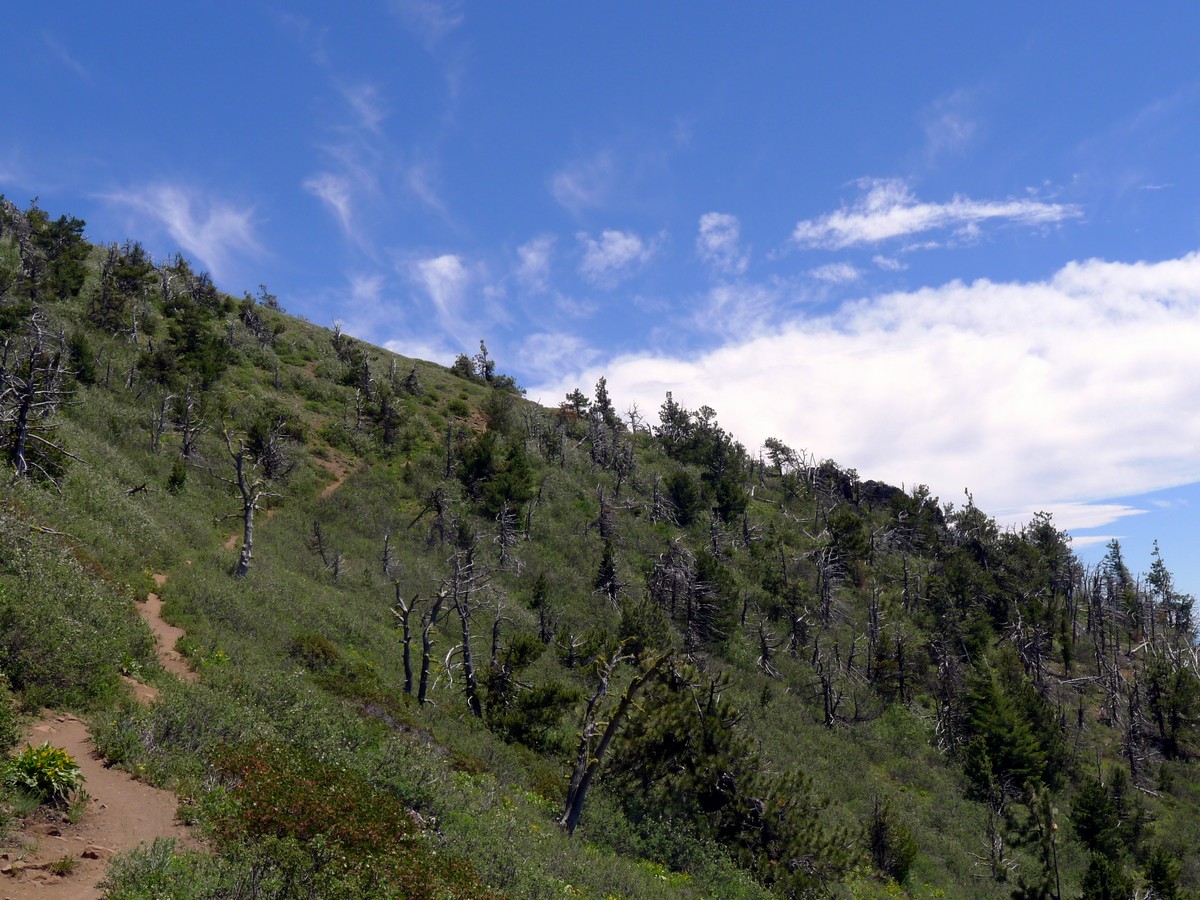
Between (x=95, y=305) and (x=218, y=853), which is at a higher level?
(x=95, y=305)

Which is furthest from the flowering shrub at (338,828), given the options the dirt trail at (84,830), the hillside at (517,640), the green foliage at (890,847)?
the green foliage at (890,847)

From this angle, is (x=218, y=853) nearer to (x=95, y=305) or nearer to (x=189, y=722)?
(x=189, y=722)

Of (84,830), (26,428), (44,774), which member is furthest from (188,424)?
(84,830)

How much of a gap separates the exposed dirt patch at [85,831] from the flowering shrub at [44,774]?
0.24 m

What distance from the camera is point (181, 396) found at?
4244 cm

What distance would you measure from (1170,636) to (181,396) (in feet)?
292

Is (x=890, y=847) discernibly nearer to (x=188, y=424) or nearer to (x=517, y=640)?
(x=517, y=640)

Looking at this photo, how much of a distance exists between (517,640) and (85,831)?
58.4 ft

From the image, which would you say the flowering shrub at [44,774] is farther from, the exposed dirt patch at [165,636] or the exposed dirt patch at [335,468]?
the exposed dirt patch at [335,468]

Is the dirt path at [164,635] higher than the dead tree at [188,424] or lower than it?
lower

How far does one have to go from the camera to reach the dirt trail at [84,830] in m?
6.12

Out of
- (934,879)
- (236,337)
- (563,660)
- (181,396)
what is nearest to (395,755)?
(563,660)

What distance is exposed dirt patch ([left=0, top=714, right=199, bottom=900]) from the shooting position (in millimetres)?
6125

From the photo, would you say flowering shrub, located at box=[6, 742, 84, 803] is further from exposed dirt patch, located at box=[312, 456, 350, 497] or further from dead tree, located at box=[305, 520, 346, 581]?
exposed dirt patch, located at box=[312, 456, 350, 497]
